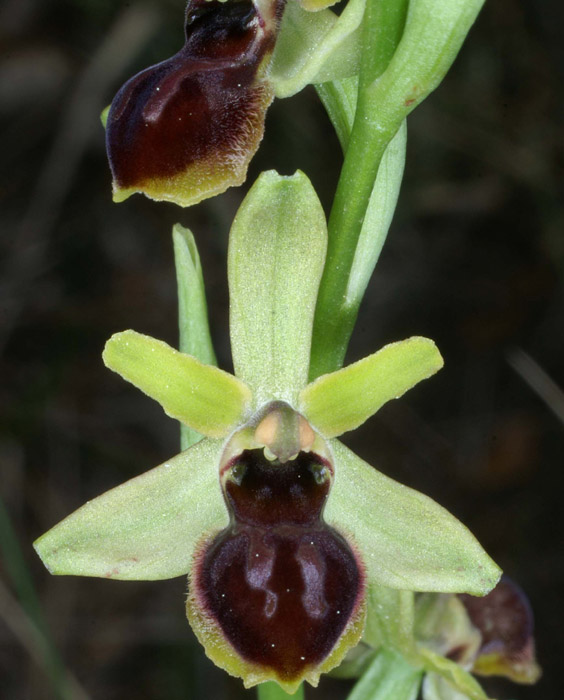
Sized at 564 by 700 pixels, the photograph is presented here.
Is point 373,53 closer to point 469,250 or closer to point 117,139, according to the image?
point 117,139

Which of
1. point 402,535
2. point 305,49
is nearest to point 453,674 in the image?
point 402,535

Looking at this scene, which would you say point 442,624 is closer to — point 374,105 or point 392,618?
point 392,618

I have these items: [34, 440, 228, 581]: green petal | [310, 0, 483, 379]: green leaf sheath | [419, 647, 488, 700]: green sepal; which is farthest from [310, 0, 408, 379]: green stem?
[419, 647, 488, 700]: green sepal

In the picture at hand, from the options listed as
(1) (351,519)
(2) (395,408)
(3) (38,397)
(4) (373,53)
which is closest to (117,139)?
(4) (373,53)

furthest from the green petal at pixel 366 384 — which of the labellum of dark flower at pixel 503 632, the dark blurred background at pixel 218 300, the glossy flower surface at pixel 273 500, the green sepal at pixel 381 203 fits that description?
the dark blurred background at pixel 218 300

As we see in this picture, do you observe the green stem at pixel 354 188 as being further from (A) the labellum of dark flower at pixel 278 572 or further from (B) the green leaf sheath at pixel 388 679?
(B) the green leaf sheath at pixel 388 679

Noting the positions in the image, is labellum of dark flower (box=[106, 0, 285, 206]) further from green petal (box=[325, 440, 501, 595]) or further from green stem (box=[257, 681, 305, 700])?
green stem (box=[257, 681, 305, 700])
